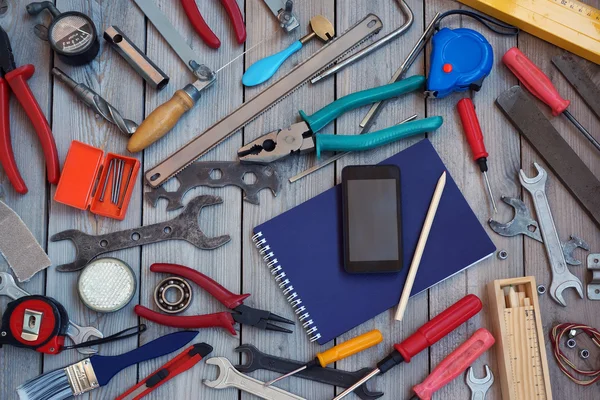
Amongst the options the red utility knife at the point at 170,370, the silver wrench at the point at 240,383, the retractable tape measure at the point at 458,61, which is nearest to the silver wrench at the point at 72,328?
the red utility knife at the point at 170,370

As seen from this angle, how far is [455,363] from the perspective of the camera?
4.75 ft

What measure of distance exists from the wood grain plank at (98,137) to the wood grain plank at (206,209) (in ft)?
0.11

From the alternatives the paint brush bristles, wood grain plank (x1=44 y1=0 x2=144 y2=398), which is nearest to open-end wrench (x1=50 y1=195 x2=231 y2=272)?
Answer: wood grain plank (x1=44 y1=0 x2=144 y2=398)

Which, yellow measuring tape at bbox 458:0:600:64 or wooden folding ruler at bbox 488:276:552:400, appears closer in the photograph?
wooden folding ruler at bbox 488:276:552:400

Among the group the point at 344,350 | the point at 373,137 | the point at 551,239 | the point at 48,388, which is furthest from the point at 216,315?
the point at 551,239

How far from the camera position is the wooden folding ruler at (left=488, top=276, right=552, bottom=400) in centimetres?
142

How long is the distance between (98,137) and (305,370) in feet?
2.23

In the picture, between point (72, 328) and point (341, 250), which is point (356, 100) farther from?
point (72, 328)

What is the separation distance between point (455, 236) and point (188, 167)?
1.96 feet

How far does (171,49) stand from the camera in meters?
1.57

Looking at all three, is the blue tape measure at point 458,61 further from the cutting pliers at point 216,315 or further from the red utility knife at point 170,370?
the red utility knife at point 170,370

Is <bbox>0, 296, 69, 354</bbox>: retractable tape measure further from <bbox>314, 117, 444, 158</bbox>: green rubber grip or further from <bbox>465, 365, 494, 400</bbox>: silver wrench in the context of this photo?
<bbox>465, 365, 494, 400</bbox>: silver wrench

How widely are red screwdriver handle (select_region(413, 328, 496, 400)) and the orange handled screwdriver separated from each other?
13 cm

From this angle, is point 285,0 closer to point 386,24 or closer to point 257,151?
point 386,24
